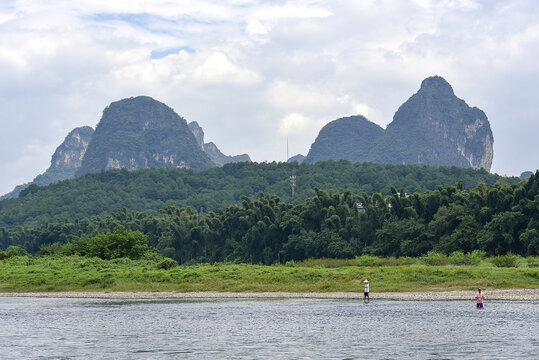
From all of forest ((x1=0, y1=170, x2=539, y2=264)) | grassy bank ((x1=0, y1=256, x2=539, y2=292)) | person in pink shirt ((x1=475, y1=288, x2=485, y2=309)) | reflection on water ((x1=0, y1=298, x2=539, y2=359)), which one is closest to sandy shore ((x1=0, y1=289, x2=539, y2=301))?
grassy bank ((x1=0, y1=256, x2=539, y2=292))

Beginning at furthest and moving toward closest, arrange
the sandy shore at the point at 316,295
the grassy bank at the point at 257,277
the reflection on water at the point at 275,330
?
1. the grassy bank at the point at 257,277
2. the sandy shore at the point at 316,295
3. the reflection on water at the point at 275,330

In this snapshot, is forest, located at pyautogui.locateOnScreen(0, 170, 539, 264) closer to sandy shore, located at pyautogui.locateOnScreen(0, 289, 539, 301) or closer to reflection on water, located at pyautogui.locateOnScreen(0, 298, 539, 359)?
sandy shore, located at pyautogui.locateOnScreen(0, 289, 539, 301)

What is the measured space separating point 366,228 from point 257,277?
91.5 feet

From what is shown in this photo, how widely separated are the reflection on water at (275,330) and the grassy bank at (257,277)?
264 inches

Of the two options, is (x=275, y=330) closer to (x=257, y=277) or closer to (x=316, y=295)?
(x=316, y=295)

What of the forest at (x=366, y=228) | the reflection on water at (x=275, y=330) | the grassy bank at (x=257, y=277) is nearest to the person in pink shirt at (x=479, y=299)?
the reflection on water at (x=275, y=330)

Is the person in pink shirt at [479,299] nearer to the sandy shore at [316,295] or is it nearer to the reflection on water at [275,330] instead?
the reflection on water at [275,330]

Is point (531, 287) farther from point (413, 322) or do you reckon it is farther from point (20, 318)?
point (20, 318)

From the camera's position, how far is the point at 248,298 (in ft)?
186

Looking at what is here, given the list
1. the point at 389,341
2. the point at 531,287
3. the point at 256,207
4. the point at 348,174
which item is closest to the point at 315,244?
the point at 256,207

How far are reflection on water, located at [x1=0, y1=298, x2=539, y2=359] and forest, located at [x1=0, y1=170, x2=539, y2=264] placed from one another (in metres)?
28.7

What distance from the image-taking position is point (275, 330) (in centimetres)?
3628

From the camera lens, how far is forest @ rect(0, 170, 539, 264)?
7350cm

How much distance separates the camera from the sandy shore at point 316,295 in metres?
49.3
